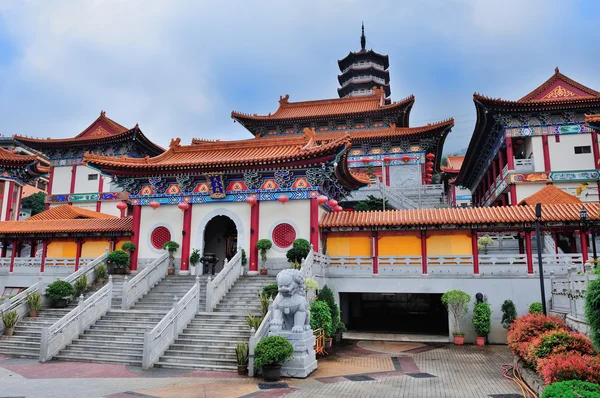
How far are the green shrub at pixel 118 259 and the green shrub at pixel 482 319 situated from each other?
553 inches

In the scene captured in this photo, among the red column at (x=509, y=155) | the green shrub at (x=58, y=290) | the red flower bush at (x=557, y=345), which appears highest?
the red column at (x=509, y=155)

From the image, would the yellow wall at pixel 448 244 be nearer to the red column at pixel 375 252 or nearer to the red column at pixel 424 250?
the red column at pixel 424 250

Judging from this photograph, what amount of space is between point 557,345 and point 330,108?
32960mm

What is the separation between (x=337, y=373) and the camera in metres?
11.3

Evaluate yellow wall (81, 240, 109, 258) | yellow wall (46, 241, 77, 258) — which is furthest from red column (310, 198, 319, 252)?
yellow wall (46, 241, 77, 258)

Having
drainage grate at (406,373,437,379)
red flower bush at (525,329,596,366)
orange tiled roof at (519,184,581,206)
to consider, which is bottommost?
drainage grate at (406,373,437,379)

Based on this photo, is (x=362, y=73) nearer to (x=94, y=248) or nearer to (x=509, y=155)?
(x=509, y=155)

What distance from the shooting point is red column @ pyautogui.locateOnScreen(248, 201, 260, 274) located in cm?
1808

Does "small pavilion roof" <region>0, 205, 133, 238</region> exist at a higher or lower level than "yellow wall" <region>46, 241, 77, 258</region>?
higher

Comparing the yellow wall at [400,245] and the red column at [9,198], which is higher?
the red column at [9,198]

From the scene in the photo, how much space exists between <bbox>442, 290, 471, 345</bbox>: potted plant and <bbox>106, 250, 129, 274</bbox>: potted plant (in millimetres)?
12910

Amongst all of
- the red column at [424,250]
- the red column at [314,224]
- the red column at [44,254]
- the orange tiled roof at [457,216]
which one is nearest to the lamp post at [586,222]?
the orange tiled roof at [457,216]

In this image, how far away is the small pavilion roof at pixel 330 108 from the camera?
36688 mm

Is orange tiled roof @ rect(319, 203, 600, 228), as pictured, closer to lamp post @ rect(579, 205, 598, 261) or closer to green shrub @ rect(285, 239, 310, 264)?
lamp post @ rect(579, 205, 598, 261)
